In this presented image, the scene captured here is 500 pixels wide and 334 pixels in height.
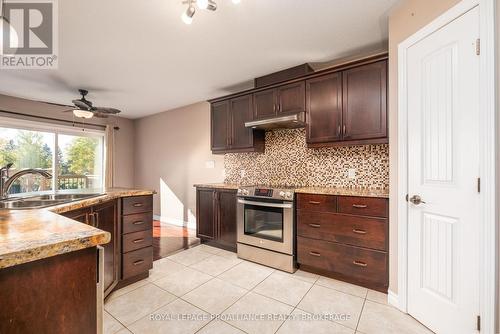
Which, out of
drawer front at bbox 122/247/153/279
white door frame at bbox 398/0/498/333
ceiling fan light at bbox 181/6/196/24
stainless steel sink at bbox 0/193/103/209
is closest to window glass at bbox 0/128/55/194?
stainless steel sink at bbox 0/193/103/209

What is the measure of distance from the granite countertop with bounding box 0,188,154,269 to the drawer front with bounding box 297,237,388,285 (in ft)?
6.80

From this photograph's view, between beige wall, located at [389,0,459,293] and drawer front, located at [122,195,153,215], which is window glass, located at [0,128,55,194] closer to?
drawer front, located at [122,195,153,215]

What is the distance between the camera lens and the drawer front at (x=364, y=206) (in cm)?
202

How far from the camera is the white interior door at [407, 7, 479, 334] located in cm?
134

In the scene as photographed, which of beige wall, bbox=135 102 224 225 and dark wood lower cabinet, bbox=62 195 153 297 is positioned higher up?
beige wall, bbox=135 102 224 225

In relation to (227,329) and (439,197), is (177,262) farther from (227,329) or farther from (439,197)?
(439,197)

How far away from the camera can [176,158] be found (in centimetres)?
489

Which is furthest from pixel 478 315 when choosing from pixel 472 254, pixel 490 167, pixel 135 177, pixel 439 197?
pixel 135 177

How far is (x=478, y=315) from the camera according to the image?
4.30 ft

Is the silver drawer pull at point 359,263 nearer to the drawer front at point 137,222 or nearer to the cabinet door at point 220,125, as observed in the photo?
the drawer front at point 137,222

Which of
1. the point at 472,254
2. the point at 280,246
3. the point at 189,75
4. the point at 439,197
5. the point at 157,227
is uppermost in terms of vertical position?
the point at 189,75

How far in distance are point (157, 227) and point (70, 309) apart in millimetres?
3992

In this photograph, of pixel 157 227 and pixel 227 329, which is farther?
pixel 157 227

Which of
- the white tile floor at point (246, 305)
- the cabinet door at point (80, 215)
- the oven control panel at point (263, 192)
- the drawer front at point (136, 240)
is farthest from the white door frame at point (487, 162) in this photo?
the drawer front at point (136, 240)
